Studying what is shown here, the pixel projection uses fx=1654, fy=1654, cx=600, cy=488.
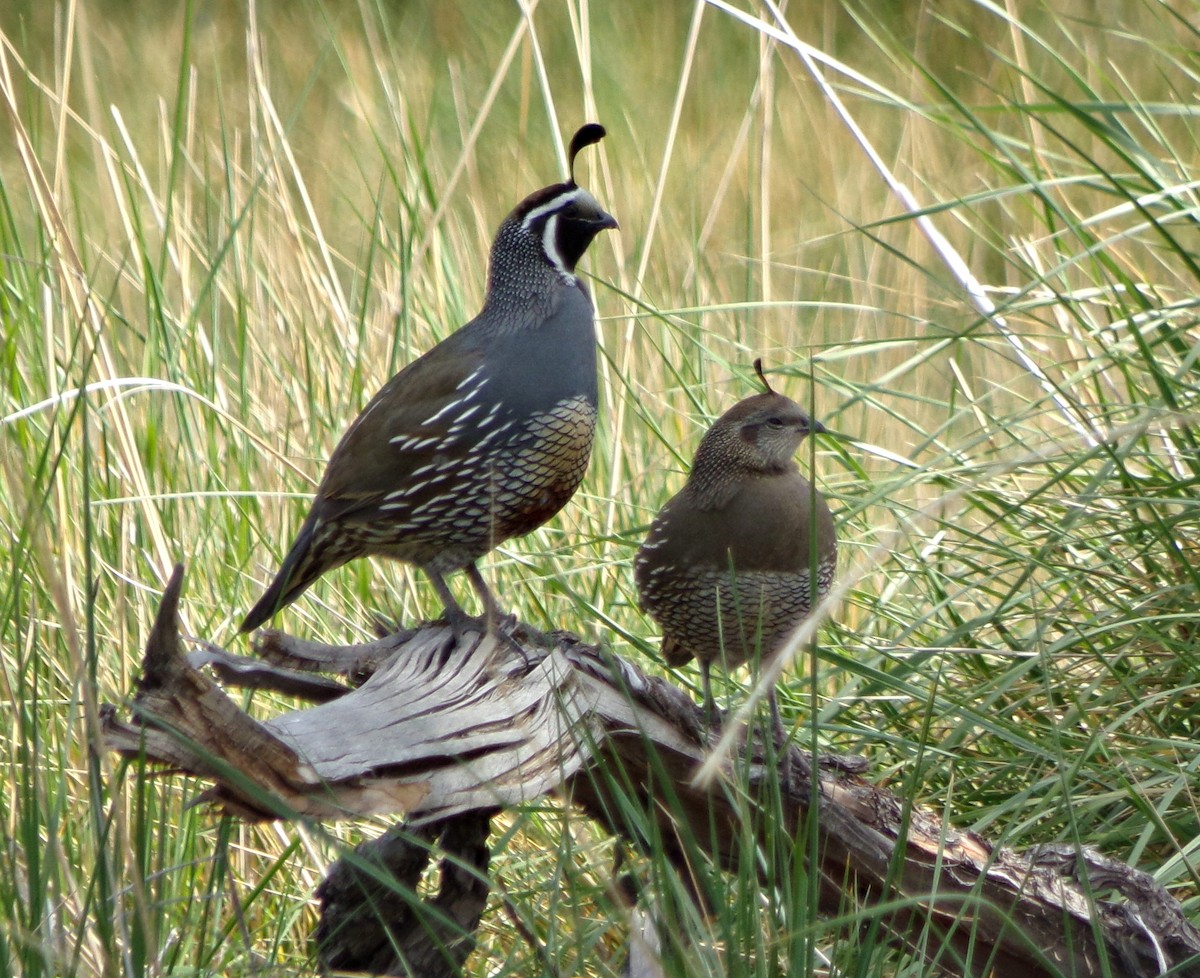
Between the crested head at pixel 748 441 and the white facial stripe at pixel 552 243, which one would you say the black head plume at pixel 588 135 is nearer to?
the white facial stripe at pixel 552 243

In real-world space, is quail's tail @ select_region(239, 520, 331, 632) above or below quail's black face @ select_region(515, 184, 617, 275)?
below

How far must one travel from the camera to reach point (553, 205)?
3033 millimetres

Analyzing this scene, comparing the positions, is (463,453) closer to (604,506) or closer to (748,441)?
(748,441)

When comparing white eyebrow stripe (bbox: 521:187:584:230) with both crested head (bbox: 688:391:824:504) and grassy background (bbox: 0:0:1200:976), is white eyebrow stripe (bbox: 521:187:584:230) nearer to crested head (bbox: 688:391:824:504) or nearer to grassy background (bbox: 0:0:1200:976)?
grassy background (bbox: 0:0:1200:976)

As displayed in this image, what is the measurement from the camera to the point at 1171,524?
8.25ft

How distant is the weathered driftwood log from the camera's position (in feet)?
6.41

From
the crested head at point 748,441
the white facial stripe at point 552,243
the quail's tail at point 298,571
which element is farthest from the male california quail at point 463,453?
the crested head at point 748,441

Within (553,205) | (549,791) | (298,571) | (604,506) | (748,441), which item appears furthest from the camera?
(604,506)

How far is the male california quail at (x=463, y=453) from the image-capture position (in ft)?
9.12

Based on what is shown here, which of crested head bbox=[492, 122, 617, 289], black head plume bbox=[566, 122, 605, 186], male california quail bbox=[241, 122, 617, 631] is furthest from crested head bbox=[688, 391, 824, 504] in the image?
black head plume bbox=[566, 122, 605, 186]

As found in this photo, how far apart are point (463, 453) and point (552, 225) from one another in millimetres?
506

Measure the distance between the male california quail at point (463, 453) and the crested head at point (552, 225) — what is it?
98mm

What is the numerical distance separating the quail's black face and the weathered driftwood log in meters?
0.87

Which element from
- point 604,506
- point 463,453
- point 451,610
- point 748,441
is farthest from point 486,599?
point 604,506
